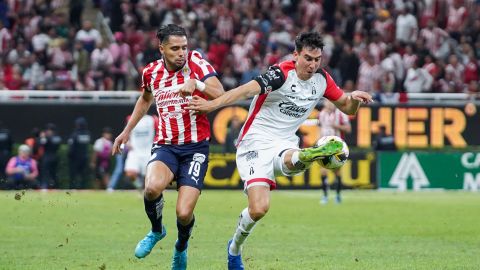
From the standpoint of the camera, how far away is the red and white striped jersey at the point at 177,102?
11.1 metres

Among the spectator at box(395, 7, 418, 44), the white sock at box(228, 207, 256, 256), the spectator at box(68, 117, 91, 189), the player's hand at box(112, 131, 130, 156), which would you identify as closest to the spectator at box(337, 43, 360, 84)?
the spectator at box(395, 7, 418, 44)

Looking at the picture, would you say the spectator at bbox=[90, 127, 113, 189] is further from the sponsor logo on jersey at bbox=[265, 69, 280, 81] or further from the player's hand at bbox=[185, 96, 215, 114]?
the player's hand at bbox=[185, 96, 215, 114]

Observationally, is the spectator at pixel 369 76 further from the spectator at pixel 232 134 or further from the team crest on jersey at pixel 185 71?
the team crest on jersey at pixel 185 71

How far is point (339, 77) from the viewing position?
2828 cm

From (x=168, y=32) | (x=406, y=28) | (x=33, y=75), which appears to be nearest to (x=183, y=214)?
(x=168, y=32)

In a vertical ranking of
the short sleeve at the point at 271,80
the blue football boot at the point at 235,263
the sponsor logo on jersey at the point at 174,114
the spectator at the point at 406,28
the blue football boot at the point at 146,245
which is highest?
the spectator at the point at 406,28

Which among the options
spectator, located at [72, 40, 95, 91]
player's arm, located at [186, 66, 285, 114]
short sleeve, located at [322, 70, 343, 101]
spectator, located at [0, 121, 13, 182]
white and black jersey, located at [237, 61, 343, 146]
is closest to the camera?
player's arm, located at [186, 66, 285, 114]

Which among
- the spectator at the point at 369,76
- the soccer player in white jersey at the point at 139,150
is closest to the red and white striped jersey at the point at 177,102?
the soccer player in white jersey at the point at 139,150

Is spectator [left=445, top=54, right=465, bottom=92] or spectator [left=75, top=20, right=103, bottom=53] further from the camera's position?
spectator [left=445, top=54, right=465, bottom=92]

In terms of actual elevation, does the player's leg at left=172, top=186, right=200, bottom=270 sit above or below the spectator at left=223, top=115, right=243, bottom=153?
below

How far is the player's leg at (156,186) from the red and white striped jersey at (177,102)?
0.67 feet

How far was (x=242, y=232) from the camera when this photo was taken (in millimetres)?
10930

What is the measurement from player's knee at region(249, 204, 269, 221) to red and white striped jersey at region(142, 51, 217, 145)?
931 millimetres

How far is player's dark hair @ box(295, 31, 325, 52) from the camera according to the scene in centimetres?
1107
